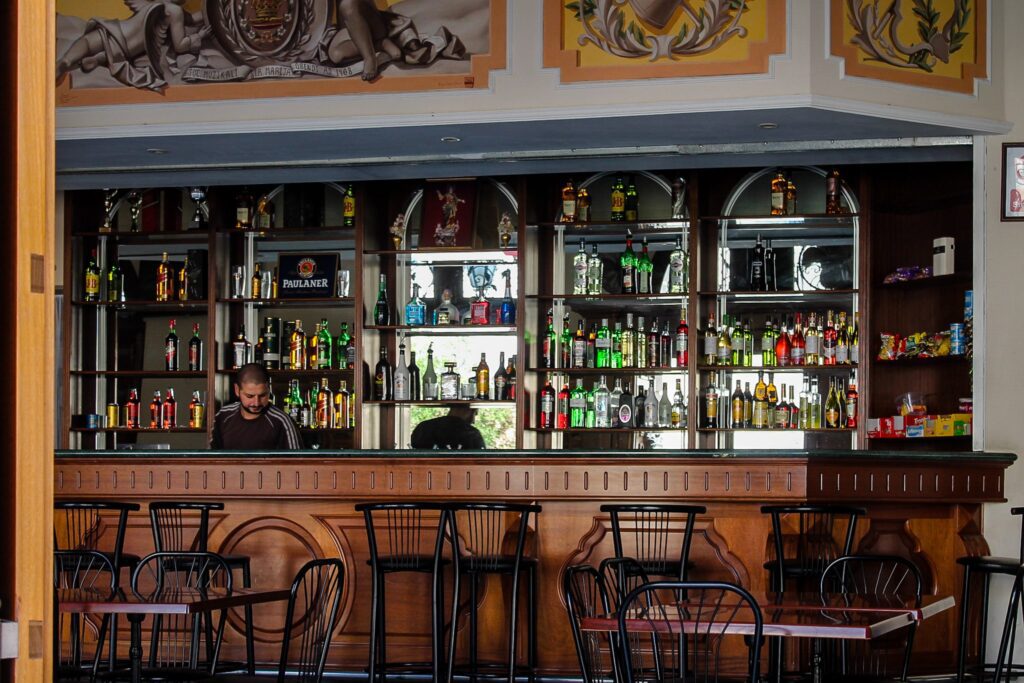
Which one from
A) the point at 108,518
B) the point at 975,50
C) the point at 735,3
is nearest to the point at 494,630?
the point at 108,518

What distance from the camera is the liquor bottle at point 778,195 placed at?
802 centimetres

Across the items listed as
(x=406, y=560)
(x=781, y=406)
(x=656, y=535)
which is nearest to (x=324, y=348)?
(x=781, y=406)

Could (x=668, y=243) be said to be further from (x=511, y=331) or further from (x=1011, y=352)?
(x=1011, y=352)

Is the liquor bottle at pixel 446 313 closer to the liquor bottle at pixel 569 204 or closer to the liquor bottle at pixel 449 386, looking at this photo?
the liquor bottle at pixel 449 386

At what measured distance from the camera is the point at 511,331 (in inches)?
331

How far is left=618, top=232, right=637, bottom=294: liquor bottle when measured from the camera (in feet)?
26.8

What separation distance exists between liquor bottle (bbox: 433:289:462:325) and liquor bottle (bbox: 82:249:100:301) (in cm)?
189

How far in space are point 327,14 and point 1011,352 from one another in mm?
3817

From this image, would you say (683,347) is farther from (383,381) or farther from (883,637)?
(883,637)

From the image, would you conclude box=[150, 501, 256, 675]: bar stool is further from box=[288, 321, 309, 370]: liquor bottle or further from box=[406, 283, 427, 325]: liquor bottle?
box=[406, 283, 427, 325]: liquor bottle

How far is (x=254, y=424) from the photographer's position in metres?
7.35

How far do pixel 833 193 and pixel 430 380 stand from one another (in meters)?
2.76

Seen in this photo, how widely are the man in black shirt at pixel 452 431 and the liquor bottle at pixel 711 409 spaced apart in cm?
143

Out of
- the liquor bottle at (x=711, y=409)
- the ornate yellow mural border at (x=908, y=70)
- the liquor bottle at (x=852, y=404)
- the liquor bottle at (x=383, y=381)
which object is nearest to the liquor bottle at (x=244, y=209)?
the liquor bottle at (x=383, y=381)
